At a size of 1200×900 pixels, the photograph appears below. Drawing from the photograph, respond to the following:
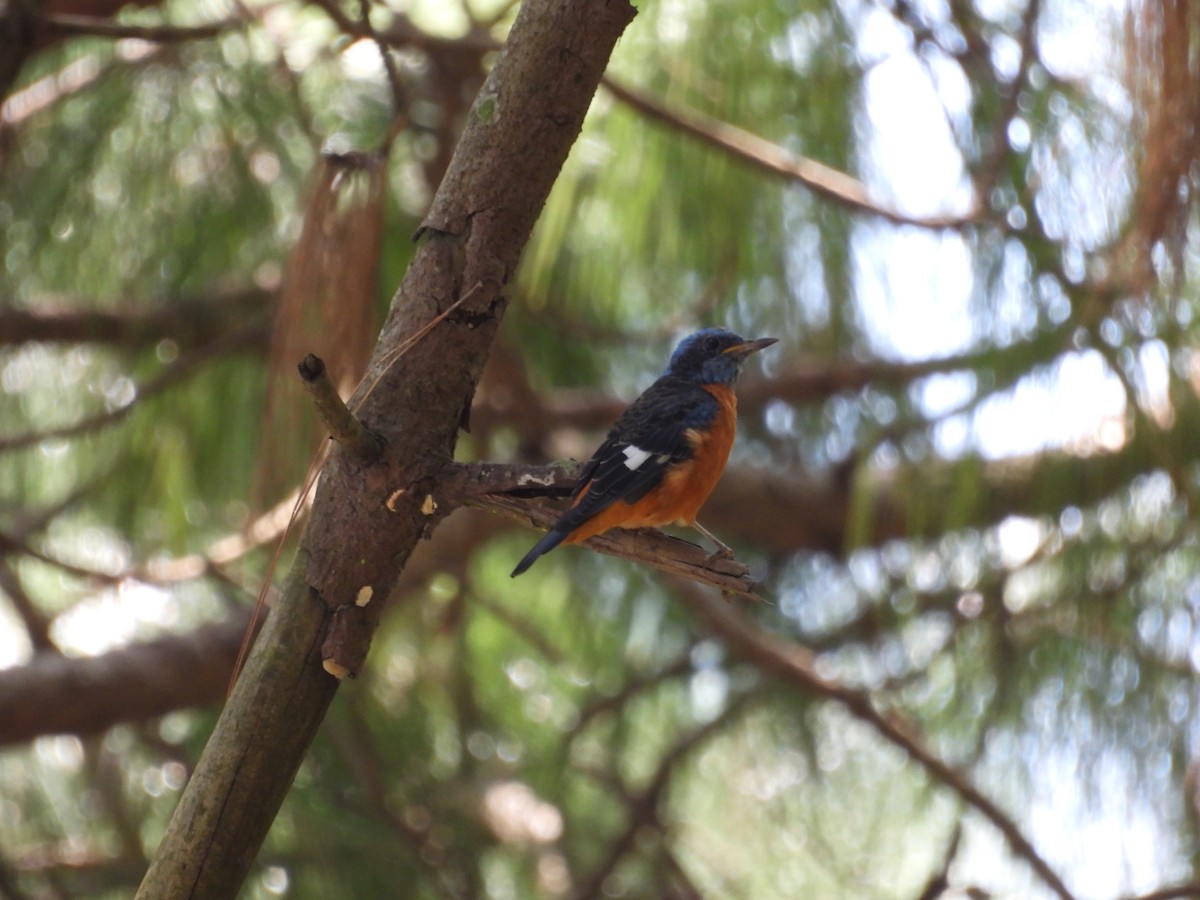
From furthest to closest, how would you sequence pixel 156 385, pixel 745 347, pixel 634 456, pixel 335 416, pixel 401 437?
pixel 156 385 → pixel 745 347 → pixel 634 456 → pixel 401 437 → pixel 335 416

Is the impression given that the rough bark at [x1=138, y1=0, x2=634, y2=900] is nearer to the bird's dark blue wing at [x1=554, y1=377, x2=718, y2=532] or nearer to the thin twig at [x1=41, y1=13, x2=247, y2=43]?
the bird's dark blue wing at [x1=554, y1=377, x2=718, y2=532]

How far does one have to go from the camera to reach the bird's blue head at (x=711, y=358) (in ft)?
9.09

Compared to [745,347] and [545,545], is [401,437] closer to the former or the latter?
[545,545]

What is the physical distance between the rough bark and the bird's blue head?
1.23 m

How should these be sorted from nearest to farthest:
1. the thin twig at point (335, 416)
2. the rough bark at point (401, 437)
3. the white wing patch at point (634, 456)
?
the thin twig at point (335, 416) → the rough bark at point (401, 437) → the white wing patch at point (634, 456)

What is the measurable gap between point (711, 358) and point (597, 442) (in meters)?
0.78

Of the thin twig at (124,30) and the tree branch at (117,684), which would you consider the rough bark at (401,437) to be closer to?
the thin twig at (124,30)

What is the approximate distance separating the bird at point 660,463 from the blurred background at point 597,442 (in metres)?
0.49

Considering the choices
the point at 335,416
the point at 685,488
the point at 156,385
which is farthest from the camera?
the point at 156,385

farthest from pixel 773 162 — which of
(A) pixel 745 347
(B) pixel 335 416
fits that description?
(B) pixel 335 416

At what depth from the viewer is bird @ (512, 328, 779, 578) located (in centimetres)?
183

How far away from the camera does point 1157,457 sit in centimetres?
240

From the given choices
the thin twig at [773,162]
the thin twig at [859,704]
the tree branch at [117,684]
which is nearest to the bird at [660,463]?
the thin twig at [773,162]

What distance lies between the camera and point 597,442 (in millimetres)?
3496
